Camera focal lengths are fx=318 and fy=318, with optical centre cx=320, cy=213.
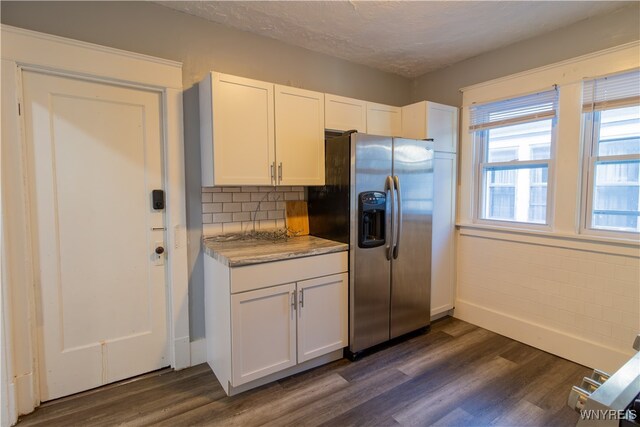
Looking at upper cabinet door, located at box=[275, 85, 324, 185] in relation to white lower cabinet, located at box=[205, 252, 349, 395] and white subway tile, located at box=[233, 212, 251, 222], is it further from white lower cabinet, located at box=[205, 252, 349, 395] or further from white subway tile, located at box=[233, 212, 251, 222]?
white lower cabinet, located at box=[205, 252, 349, 395]

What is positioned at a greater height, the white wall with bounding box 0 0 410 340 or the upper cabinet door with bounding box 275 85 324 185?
the white wall with bounding box 0 0 410 340

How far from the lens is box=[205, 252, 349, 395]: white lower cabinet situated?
204 centimetres

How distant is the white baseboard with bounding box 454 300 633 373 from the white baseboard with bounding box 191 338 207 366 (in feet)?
8.28

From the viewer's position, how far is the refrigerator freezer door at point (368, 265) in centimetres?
246

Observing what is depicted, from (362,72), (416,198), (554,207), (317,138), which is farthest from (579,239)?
(362,72)

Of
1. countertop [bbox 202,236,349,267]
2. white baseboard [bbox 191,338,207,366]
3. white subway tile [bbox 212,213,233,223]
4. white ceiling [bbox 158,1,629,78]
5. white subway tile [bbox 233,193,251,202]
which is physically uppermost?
white ceiling [bbox 158,1,629,78]

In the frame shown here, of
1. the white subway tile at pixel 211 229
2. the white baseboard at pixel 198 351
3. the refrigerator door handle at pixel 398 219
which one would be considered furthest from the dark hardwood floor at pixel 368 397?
the white subway tile at pixel 211 229

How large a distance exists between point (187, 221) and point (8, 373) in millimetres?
1300

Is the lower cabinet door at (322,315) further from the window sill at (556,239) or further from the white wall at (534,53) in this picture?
the white wall at (534,53)

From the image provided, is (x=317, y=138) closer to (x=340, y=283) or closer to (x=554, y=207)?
(x=340, y=283)

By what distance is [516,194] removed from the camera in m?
2.95

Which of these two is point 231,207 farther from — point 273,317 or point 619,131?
point 619,131

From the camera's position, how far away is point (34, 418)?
1883mm

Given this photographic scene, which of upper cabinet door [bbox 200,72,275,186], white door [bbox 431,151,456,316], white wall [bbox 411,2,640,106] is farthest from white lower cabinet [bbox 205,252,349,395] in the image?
white wall [bbox 411,2,640,106]
